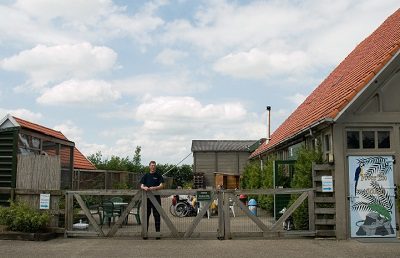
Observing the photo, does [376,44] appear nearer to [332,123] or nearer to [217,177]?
[332,123]

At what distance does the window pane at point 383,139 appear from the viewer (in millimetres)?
12266

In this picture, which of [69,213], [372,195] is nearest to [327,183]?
[372,195]

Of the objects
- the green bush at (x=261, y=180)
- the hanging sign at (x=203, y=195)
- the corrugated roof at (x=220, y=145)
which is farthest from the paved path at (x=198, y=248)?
the corrugated roof at (x=220, y=145)

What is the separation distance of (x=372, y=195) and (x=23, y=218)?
8.68 metres

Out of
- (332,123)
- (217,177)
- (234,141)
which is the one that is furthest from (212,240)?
(234,141)

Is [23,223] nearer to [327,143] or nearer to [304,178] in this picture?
[304,178]

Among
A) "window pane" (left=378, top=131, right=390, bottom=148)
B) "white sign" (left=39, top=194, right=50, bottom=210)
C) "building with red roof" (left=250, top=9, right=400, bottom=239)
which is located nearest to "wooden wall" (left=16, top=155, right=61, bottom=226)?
"white sign" (left=39, top=194, right=50, bottom=210)

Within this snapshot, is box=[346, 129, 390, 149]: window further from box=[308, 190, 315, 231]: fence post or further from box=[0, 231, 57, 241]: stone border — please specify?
box=[0, 231, 57, 241]: stone border

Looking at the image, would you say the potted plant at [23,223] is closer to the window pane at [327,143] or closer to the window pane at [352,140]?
the window pane at [327,143]

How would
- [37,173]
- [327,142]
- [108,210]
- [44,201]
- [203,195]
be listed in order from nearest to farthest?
1. [203,195]
2. [44,201]
3. [37,173]
4. [327,142]
5. [108,210]

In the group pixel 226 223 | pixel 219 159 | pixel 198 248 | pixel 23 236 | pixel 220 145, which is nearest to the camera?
pixel 198 248

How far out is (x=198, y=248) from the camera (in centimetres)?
1048

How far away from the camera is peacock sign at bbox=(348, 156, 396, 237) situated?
12062 millimetres

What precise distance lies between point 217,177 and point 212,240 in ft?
60.6
